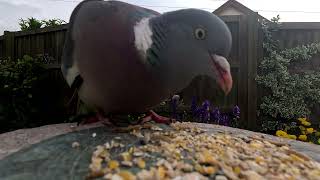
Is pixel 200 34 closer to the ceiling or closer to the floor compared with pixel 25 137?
closer to the ceiling

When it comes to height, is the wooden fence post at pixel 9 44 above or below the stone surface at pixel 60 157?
above

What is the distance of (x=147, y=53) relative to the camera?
1.80 metres

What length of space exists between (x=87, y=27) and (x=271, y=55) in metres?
3.69

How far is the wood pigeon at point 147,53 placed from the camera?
1.81 metres

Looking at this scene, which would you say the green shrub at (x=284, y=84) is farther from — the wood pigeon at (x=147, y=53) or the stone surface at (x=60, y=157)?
the wood pigeon at (x=147, y=53)

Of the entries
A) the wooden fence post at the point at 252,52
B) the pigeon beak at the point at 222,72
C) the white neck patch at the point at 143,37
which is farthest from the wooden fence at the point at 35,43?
the pigeon beak at the point at 222,72

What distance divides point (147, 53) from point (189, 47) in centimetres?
17

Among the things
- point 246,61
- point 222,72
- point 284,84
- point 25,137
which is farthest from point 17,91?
point 222,72

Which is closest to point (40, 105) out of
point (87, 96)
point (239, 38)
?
point (239, 38)

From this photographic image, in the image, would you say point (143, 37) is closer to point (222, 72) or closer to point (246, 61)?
point (222, 72)

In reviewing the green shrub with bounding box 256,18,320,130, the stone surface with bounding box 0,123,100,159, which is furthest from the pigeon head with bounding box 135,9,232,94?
the green shrub with bounding box 256,18,320,130

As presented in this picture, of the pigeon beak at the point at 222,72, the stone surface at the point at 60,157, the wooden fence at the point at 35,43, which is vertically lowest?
the stone surface at the point at 60,157

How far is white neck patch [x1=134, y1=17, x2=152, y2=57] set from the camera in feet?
5.89

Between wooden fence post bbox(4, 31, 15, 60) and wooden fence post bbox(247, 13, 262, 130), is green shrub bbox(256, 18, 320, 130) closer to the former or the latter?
wooden fence post bbox(247, 13, 262, 130)
